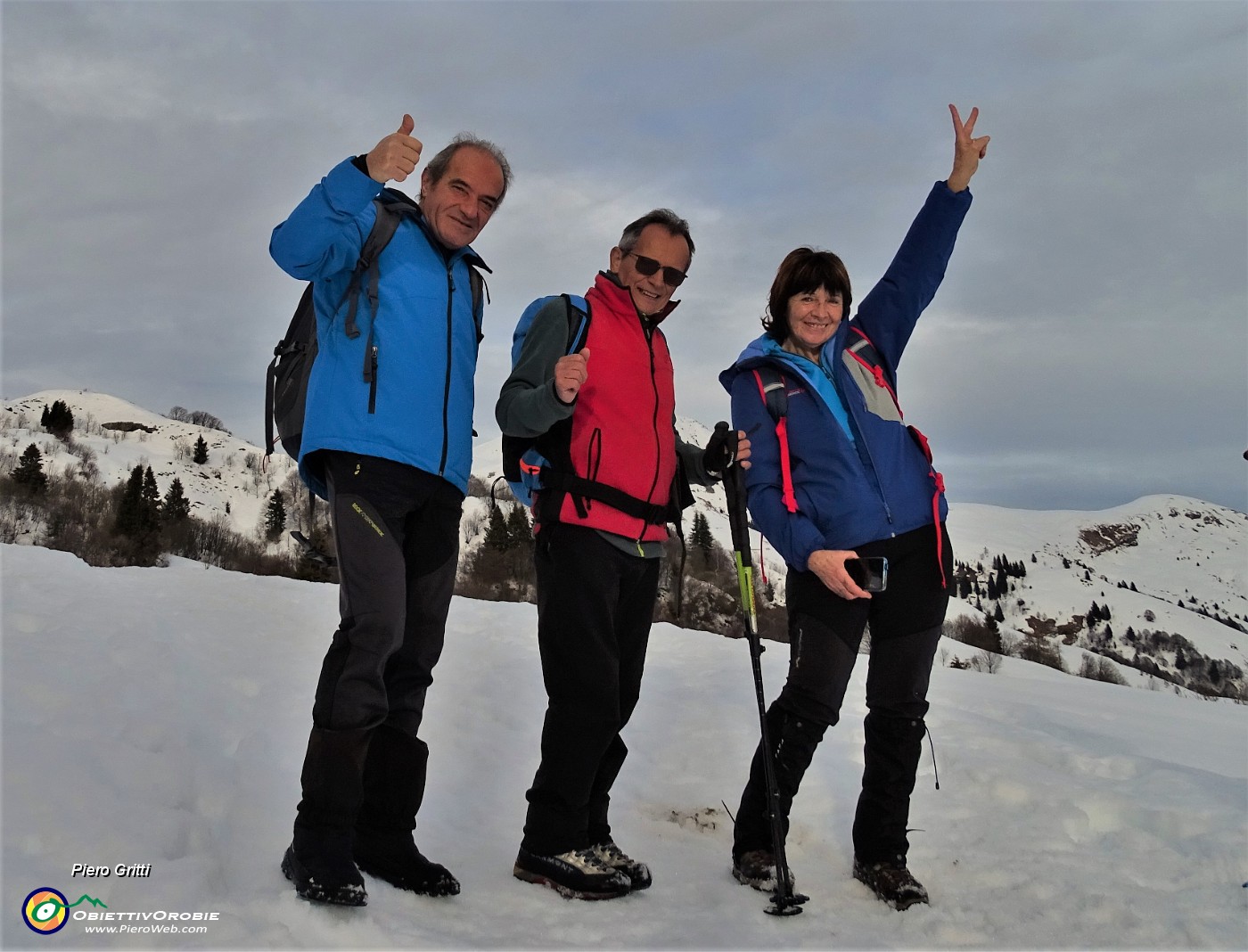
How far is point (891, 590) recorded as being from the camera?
3.23 m

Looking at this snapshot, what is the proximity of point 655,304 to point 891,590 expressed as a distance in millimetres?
1579

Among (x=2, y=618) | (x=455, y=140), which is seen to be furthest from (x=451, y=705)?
(x=455, y=140)

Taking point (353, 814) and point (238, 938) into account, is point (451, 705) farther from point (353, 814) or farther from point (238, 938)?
point (238, 938)

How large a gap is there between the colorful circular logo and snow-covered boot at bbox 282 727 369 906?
0.60 m

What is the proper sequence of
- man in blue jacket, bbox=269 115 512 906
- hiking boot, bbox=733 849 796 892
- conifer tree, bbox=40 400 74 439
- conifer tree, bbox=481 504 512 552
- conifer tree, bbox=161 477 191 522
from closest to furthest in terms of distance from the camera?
1. man in blue jacket, bbox=269 115 512 906
2. hiking boot, bbox=733 849 796 892
3. conifer tree, bbox=161 477 191 522
4. conifer tree, bbox=481 504 512 552
5. conifer tree, bbox=40 400 74 439

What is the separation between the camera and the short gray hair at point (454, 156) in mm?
3221

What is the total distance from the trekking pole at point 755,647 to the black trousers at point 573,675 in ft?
1.74

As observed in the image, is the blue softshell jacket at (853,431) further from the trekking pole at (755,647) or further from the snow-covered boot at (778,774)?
the snow-covered boot at (778,774)

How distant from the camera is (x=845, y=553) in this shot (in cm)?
308

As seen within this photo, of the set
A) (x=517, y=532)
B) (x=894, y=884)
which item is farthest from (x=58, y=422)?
(x=894, y=884)

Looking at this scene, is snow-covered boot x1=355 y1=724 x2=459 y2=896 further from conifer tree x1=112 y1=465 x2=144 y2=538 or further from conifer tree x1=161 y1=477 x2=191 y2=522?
conifer tree x1=161 y1=477 x2=191 y2=522

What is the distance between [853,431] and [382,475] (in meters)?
1.88

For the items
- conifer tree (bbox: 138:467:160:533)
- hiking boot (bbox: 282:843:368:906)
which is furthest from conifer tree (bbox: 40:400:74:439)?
hiking boot (bbox: 282:843:368:906)

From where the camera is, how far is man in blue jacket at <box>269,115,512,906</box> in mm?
2576
